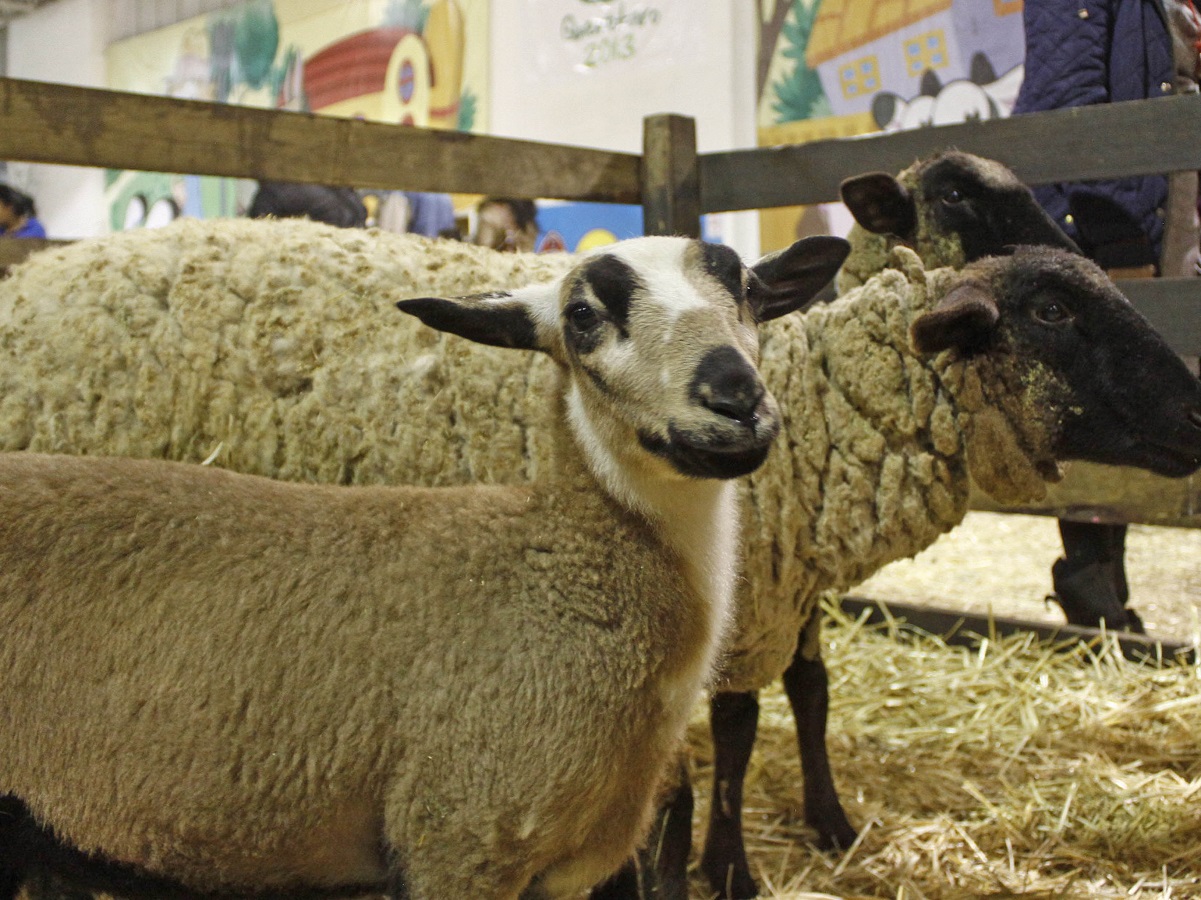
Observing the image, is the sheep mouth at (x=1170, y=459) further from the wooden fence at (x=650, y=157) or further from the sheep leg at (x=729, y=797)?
the sheep leg at (x=729, y=797)

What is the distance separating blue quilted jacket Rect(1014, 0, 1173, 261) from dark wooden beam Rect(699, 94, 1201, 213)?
365 millimetres

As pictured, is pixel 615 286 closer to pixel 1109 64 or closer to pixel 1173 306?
pixel 1173 306

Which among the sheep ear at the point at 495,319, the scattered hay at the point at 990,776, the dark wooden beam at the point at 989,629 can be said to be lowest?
the scattered hay at the point at 990,776

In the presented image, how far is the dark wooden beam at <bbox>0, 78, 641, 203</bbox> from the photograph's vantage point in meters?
2.85

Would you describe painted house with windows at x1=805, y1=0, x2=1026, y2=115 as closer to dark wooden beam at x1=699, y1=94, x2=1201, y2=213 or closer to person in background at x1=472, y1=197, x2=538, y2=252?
person in background at x1=472, y1=197, x2=538, y2=252

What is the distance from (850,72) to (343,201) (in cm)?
314

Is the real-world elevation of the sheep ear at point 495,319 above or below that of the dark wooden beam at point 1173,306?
below

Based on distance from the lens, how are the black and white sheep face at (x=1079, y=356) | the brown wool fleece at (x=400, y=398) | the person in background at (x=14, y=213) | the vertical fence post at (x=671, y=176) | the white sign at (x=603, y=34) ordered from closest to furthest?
the black and white sheep face at (x=1079, y=356)
the brown wool fleece at (x=400, y=398)
the vertical fence post at (x=671, y=176)
the person in background at (x=14, y=213)
the white sign at (x=603, y=34)

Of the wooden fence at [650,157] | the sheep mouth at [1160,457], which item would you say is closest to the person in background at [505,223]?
the wooden fence at [650,157]

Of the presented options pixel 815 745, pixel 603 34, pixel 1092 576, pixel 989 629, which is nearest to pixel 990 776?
pixel 815 745

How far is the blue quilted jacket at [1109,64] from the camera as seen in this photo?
154 inches

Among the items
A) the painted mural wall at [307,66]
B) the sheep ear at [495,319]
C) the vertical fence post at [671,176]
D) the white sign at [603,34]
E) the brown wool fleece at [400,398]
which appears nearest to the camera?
the sheep ear at [495,319]

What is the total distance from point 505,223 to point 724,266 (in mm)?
5076

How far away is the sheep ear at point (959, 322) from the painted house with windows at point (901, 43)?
11.9 feet
